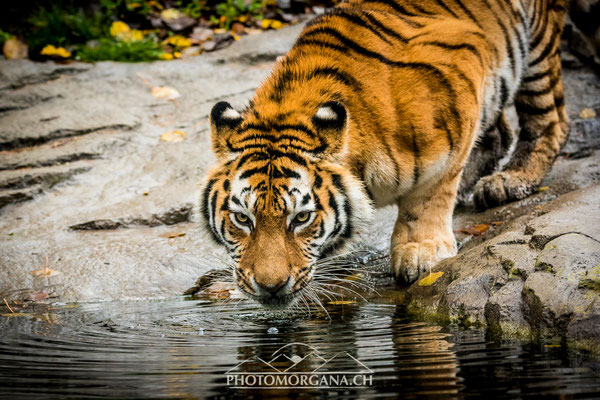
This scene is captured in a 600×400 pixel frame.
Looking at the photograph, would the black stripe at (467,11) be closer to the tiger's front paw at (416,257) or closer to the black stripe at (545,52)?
the black stripe at (545,52)

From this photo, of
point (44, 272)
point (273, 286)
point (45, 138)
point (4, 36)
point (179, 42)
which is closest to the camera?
point (273, 286)

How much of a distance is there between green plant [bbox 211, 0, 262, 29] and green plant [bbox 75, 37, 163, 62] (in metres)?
1.40

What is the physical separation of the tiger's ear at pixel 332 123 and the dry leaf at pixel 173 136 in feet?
10.8

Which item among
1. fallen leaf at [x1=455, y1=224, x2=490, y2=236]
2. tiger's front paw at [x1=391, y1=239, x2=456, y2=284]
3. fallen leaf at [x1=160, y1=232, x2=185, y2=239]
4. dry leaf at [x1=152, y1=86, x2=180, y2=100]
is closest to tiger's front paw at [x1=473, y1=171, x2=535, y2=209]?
fallen leaf at [x1=455, y1=224, x2=490, y2=236]

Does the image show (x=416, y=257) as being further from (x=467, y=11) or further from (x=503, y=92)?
(x=467, y=11)

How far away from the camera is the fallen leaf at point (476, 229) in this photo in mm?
4625

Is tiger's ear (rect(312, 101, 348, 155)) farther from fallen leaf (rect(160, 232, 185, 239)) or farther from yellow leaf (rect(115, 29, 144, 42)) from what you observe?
yellow leaf (rect(115, 29, 144, 42))

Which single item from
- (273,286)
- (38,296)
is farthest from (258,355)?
(38,296)

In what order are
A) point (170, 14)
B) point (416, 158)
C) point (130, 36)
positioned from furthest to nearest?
point (170, 14) → point (130, 36) → point (416, 158)

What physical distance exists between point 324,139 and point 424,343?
1159 millimetres

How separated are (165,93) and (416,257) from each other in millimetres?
4122

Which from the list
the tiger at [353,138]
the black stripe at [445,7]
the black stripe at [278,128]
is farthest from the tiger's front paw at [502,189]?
the black stripe at [278,128]

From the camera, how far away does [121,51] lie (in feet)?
26.9

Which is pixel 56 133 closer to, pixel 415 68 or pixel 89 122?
pixel 89 122
